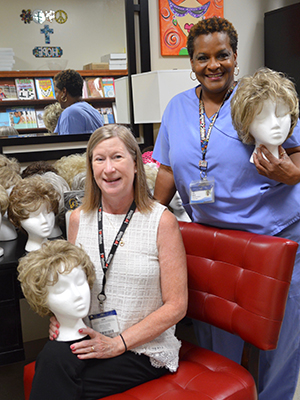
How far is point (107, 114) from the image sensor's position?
2943mm

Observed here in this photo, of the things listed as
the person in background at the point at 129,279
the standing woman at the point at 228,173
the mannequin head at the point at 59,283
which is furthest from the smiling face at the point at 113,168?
the standing woman at the point at 228,173

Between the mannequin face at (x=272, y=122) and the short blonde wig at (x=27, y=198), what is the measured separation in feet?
3.03

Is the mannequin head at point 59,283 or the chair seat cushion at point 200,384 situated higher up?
the mannequin head at point 59,283

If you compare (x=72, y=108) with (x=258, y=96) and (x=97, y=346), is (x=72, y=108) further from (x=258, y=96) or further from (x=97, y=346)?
(x=97, y=346)

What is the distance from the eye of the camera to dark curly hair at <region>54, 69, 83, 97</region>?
2.72 metres

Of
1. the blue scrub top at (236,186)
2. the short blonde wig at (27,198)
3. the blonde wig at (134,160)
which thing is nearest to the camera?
the blonde wig at (134,160)

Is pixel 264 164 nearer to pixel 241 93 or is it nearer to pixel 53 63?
pixel 241 93

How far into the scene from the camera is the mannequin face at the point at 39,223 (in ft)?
5.92

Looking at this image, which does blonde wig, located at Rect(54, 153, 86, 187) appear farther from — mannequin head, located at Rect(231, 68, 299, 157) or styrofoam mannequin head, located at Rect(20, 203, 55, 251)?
mannequin head, located at Rect(231, 68, 299, 157)

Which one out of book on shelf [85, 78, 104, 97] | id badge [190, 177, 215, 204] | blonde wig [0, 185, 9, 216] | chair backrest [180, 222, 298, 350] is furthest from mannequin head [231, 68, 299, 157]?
book on shelf [85, 78, 104, 97]

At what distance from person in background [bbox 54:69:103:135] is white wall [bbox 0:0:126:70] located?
0.27ft

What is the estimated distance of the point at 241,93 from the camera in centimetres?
151

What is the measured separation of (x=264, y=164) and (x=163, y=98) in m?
1.45

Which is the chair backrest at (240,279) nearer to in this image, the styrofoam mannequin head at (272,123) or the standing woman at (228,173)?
the standing woman at (228,173)
